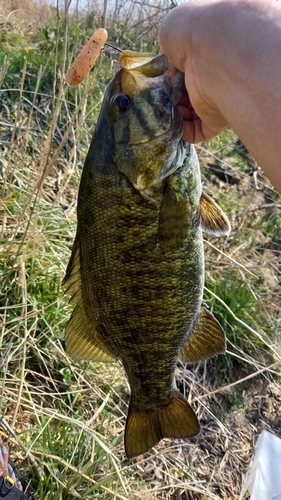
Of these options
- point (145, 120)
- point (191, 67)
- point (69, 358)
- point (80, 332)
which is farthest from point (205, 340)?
point (69, 358)

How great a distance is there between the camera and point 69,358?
2.65m

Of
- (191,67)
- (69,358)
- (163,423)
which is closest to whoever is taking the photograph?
(191,67)

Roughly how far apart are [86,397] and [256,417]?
1.29m

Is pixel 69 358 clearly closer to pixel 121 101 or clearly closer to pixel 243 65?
pixel 121 101

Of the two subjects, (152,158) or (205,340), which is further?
(205,340)

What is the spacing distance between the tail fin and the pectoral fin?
17cm

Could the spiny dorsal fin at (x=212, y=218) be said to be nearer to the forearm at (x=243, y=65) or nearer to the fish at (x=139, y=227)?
the fish at (x=139, y=227)

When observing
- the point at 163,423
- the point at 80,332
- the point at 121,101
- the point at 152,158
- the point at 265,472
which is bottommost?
the point at 265,472

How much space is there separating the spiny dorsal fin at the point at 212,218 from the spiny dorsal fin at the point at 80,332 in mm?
467

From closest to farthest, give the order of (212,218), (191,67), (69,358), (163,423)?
(191,67)
(212,218)
(163,423)
(69,358)

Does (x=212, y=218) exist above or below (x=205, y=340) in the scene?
above

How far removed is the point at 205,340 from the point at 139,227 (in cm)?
60

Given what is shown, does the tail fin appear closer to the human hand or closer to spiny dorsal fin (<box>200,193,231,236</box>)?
A: spiny dorsal fin (<box>200,193,231,236</box>)

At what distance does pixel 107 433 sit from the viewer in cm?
253
